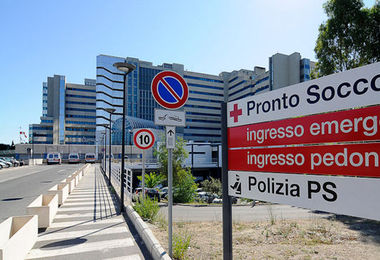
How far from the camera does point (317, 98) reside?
7.06ft

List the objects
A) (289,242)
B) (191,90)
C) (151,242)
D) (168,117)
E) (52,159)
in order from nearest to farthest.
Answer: (168,117) → (151,242) → (289,242) → (52,159) → (191,90)

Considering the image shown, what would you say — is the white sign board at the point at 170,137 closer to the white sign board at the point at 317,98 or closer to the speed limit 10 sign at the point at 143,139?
the white sign board at the point at 317,98

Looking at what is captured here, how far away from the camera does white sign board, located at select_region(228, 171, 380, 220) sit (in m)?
1.80

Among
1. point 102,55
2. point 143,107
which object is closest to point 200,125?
point 143,107

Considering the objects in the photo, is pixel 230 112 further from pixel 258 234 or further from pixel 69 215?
pixel 69 215

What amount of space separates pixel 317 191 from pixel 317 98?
2.75 feet

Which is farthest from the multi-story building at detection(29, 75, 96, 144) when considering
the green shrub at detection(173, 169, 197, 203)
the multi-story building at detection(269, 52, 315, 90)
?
the green shrub at detection(173, 169, 197, 203)

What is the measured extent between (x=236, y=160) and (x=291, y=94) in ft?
3.30

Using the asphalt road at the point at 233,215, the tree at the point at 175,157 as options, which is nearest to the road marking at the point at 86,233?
the asphalt road at the point at 233,215

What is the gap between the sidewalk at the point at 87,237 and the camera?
461 centimetres

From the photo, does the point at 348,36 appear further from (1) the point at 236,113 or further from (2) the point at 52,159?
(2) the point at 52,159

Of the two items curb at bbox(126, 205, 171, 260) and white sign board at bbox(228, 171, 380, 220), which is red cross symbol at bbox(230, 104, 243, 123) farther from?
curb at bbox(126, 205, 171, 260)

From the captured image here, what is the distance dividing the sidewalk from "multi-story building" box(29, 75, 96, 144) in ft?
311

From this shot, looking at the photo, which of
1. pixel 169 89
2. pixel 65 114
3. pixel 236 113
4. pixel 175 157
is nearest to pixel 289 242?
pixel 236 113
